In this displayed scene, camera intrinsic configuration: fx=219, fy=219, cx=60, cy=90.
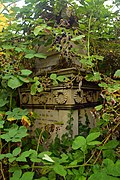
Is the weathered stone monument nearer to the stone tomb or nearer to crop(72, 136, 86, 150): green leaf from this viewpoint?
→ the stone tomb

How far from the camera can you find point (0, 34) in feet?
4.57

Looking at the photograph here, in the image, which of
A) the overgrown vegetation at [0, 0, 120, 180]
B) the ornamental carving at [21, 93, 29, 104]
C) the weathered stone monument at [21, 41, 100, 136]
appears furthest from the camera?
the ornamental carving at [21, 93, 29, 104]

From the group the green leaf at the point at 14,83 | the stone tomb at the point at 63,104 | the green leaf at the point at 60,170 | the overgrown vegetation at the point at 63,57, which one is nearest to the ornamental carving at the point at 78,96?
the stone tomb at the point at 63,104

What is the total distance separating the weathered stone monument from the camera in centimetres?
124

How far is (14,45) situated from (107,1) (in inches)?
24.7

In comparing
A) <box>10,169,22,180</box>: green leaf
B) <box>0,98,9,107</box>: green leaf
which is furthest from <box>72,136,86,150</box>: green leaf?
<box>0,98,9,107</box>: green leaf

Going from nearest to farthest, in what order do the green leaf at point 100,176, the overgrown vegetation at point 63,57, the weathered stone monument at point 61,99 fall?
the green leaf at point 100,176, the overgrown vegetation at point 63,57, the weathered stone monument at point 61,99

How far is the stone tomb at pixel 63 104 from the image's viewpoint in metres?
1.25

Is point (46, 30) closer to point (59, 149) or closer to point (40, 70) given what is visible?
point (40, 70)

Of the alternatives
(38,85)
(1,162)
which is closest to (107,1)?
(38,85)

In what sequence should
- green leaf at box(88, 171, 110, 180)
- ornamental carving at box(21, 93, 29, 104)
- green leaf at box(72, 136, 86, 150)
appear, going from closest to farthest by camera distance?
green leaf at box(88, 171, 110, 180), green leaf at box(72, 136, 86, 150), ornamental carving at box(21, 93, 29, 104)

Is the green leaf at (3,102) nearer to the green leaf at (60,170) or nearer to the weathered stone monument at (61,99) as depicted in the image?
the weathered stone monument at (61,99)

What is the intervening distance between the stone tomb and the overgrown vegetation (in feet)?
0.18

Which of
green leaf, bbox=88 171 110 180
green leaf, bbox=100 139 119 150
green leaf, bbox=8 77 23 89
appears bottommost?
green leaf, bbox=88 171 110 180
